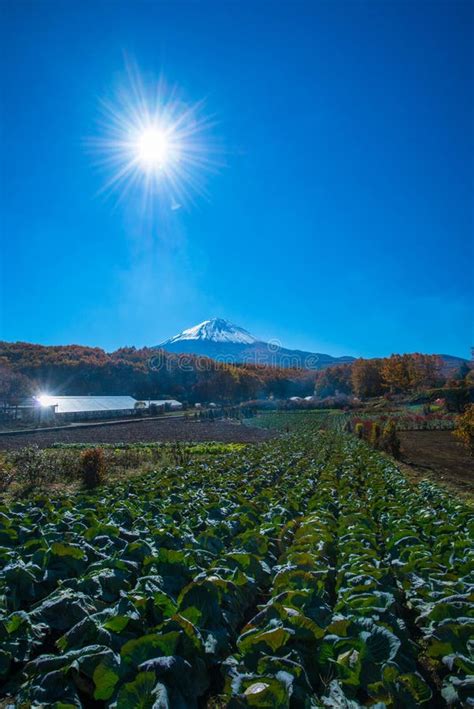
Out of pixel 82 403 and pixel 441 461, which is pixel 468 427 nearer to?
pixel 441 461

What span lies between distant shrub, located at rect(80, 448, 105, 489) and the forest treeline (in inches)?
2748

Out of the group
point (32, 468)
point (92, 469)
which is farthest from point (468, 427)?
point (32, 468)

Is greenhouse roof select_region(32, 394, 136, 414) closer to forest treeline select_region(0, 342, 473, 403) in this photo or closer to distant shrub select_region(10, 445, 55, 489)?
forest treeline select_region(0, 342, 473, 403)

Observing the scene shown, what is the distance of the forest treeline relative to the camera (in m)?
84.0

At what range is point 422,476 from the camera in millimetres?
15562

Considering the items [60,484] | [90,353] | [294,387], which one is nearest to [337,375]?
[294,387]

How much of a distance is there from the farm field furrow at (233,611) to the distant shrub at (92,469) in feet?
22.2

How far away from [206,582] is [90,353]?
125 meters

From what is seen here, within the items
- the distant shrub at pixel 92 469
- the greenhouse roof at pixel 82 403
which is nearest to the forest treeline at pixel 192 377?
the greenhouse roof at pixel 82 403

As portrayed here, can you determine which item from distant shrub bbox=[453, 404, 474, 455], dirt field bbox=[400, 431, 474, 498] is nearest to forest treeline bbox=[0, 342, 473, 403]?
dirt field bbox=[400, 431, 474, 498]

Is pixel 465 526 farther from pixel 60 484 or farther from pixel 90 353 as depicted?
pixel 90 353

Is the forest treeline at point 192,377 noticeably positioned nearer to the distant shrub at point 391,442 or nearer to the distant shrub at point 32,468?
the distant shrub at point 391,442

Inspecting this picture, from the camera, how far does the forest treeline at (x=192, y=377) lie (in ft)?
276

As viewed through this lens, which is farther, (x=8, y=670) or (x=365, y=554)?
(x=365, y=554)
